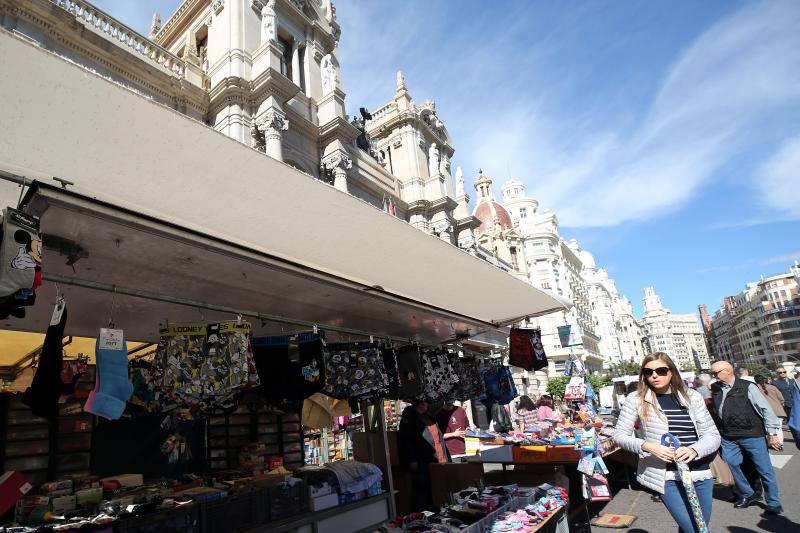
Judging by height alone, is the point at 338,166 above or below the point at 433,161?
below

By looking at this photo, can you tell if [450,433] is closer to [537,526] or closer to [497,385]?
[497,385]

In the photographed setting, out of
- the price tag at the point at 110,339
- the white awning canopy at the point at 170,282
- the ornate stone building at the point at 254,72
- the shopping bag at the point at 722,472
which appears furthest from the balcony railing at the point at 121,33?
the shopping bag at the point at 722,472

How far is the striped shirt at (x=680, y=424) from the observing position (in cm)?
327

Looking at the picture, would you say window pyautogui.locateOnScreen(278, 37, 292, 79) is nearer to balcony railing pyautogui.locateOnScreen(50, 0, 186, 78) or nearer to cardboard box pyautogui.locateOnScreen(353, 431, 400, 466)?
balcony railing pyautogui.locateOnScreen(50, 0, 186, 78)

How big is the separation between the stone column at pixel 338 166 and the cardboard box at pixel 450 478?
13.5 metres

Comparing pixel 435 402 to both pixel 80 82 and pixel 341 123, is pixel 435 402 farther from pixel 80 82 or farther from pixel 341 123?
pixel 341 123

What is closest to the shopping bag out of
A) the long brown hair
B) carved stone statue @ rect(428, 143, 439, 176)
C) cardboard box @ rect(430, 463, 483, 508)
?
A: cardboard box @ rect(430, 463, 483, 508)

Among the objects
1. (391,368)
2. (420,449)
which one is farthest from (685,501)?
(420,449)

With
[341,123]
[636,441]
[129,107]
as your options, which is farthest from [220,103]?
[636,441]

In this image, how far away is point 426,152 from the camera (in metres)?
29.5

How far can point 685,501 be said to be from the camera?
3232 mm

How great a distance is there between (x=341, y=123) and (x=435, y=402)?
46.5ft

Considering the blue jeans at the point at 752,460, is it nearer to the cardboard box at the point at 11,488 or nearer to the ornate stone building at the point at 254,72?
the cardboard box at the point at 11,488

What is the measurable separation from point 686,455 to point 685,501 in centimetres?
39
